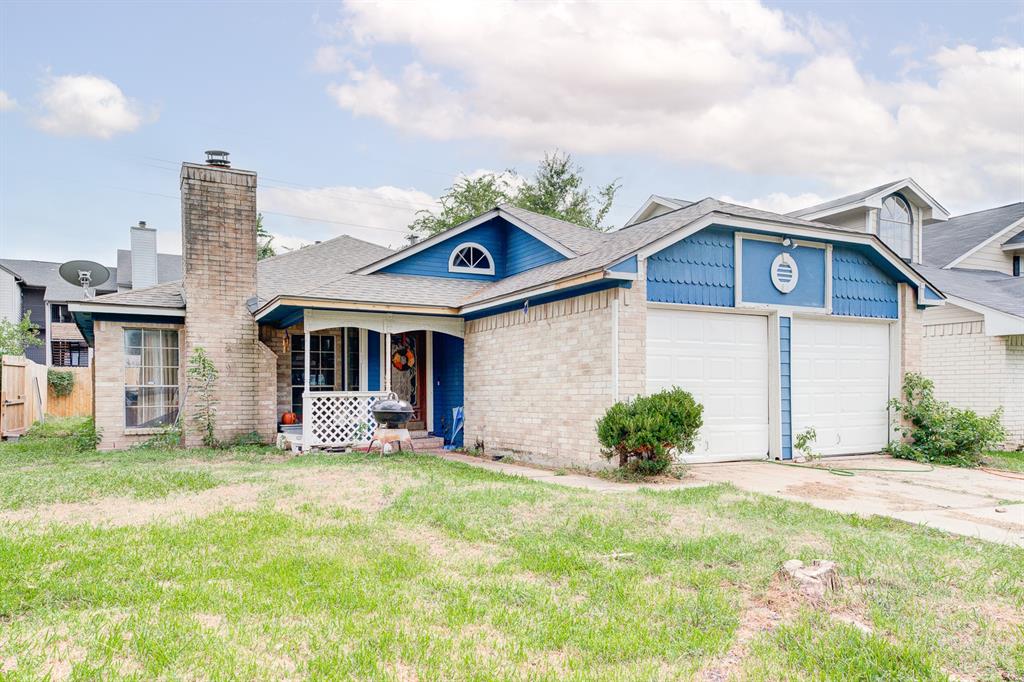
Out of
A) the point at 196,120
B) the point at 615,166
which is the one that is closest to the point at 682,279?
the point at 196,120

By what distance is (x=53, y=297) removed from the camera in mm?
33500

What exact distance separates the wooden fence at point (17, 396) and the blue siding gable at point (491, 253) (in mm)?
9160

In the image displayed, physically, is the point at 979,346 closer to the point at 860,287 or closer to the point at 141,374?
the point at 860,287

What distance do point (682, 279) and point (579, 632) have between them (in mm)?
6949

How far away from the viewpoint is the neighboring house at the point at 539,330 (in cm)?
→ 973

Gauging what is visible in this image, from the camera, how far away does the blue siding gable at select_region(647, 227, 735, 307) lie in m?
9.55

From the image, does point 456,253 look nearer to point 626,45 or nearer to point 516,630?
point 626,45

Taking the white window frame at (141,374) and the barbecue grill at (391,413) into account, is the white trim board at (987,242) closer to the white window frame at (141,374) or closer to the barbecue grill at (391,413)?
the barbecue grill at (391,413)

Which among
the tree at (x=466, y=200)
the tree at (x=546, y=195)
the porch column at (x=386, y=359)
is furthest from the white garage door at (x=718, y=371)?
the tree at (x=546, y=195)

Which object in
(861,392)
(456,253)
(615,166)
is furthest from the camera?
(615,166)

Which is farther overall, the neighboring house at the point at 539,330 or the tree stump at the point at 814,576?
the neighboring house at the point at 539,330

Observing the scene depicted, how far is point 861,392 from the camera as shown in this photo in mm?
11406

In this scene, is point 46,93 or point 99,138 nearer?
point 46,93

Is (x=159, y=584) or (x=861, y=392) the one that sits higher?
(x=861, y=392)
